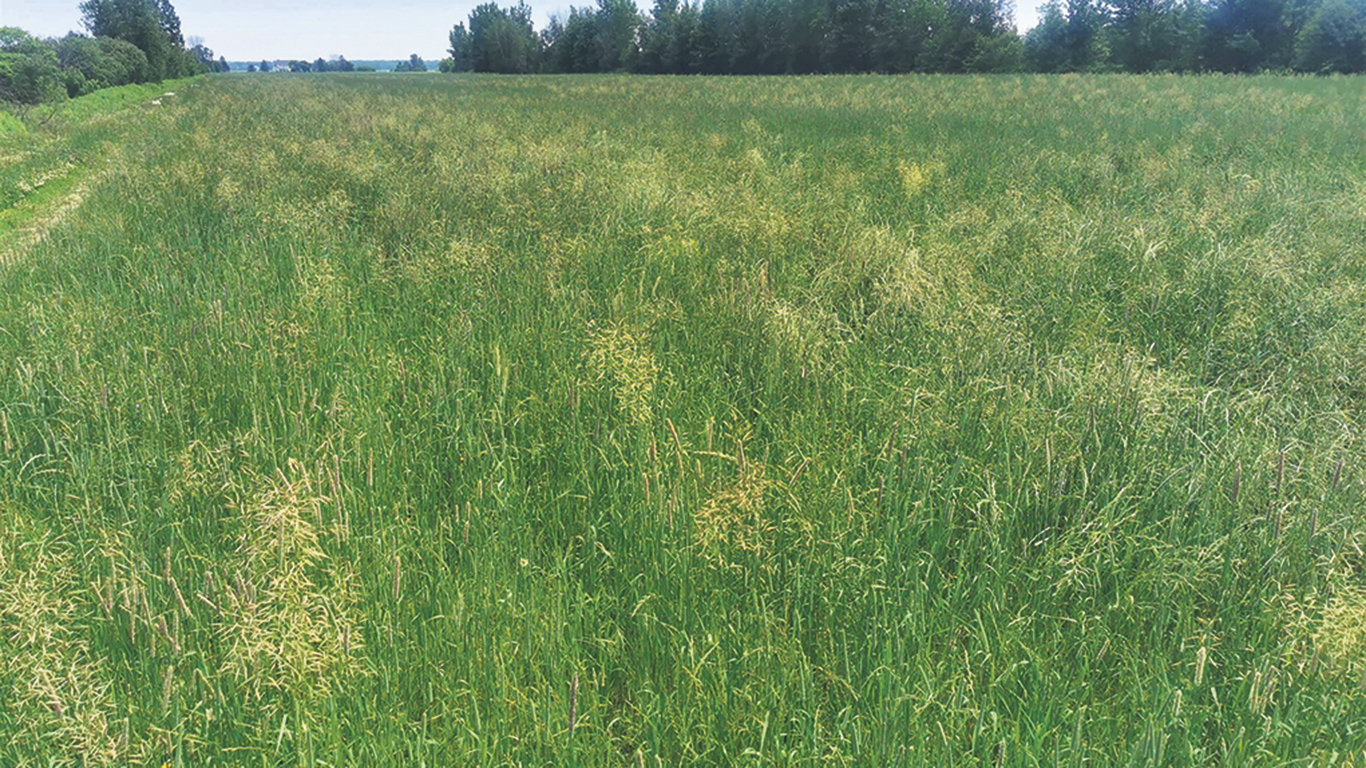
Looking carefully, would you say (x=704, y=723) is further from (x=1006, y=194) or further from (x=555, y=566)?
(x=1006, y=194)

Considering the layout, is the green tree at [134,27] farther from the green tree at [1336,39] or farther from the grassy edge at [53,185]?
the green tree at [1336,39]

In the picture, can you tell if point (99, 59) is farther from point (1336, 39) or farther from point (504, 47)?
point (1336, 39)

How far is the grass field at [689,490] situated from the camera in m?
1.65

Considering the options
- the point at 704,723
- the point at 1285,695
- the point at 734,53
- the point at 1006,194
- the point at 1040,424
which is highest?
the point at 734,53

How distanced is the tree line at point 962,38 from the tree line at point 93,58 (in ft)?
122

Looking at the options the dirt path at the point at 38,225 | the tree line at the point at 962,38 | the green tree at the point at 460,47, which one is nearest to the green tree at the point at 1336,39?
the tree line at the point at 962,38

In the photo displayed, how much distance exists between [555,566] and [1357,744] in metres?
1.87

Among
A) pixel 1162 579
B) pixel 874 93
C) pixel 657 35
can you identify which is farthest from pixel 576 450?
pixel 657 35

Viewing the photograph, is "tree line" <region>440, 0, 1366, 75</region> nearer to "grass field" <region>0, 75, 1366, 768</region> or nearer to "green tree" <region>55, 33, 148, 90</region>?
"green tree" <region>55, 33, 148, 90</region>

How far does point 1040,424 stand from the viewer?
2621 mm

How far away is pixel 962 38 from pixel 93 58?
→ 2029 inches

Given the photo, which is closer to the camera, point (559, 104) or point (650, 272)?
point (650, 272)

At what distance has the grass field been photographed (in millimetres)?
1650

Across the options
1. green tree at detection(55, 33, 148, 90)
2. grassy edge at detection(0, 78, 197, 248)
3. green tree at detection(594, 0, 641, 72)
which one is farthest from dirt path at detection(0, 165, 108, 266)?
green tree at detection(594, 0, 641, 72)
